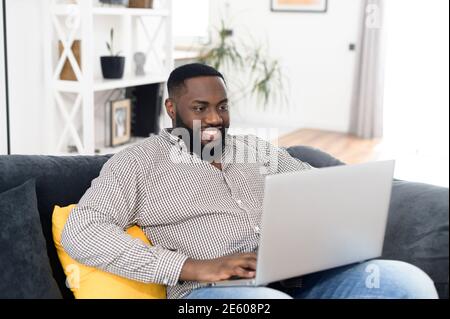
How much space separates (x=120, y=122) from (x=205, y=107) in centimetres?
168

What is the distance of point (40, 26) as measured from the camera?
2574 mm

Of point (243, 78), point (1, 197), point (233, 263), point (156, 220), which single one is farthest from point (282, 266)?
point (243, 78)

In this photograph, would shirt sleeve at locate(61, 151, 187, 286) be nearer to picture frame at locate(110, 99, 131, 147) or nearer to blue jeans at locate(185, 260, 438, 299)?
blue jeans at locate(185, 260, 438, 299)

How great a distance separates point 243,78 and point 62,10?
2.88 m

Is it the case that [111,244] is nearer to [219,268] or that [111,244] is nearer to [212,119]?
[219,268]

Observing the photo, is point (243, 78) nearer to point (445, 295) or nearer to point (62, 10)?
point (62, 10)

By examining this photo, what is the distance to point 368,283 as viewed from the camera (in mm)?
1137

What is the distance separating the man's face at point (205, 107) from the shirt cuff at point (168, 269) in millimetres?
354

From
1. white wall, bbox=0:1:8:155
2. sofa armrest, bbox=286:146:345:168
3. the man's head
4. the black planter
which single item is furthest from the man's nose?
the black planter

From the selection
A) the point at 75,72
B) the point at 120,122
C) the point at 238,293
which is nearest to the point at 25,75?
the point at 75,72

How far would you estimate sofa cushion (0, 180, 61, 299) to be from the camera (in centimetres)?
110

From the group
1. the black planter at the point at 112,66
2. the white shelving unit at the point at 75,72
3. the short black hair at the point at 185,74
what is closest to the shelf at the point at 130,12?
the white shelving unit at the point at 75,72

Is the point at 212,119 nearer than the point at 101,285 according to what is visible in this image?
No

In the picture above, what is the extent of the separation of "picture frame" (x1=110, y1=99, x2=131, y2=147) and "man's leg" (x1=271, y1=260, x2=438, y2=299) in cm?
191
